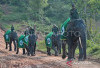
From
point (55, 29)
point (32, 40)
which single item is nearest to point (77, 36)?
point (32, 40)

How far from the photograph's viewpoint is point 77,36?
10031 millimetres

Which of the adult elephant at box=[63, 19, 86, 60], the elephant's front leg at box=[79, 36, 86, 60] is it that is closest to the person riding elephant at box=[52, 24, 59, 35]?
the adult elephant at box=[63, 19, 86, 60]

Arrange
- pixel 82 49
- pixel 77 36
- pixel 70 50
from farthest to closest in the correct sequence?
pixel 70 50, pixel 77 36, pixel 82 49

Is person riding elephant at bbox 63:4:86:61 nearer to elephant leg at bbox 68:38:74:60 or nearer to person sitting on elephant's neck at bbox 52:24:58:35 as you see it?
elephant leg at bbox 68:38:74:60

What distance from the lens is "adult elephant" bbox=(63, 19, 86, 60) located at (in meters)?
9.31

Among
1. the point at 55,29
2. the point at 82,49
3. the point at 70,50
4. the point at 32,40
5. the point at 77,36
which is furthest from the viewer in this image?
the point at 55,29

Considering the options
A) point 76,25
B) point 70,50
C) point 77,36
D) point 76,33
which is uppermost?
point 76,25

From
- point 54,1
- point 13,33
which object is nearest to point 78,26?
point 13,33

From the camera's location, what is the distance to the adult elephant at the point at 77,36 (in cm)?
931

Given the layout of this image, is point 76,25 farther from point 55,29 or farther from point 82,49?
point 55,29

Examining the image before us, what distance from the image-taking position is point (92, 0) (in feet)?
73.4

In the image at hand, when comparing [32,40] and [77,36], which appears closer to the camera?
[77,36]

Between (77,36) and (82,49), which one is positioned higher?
(77,36)

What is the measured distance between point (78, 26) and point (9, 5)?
3331cm
